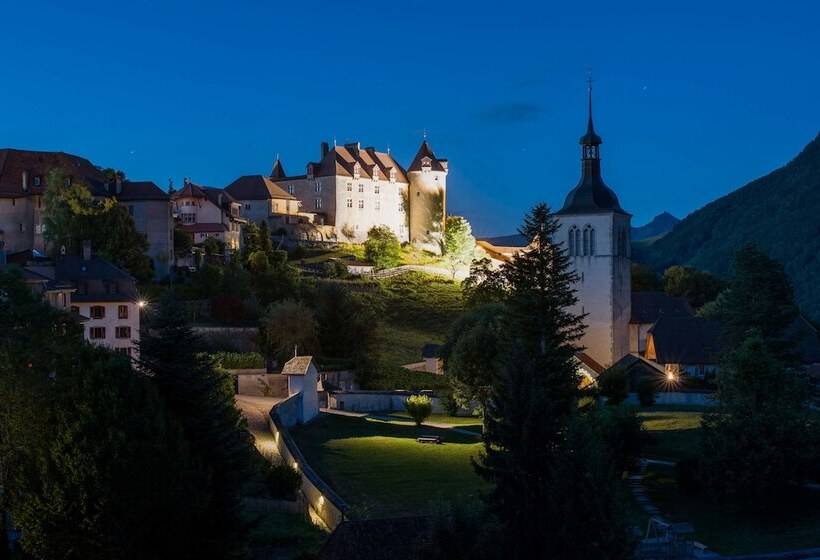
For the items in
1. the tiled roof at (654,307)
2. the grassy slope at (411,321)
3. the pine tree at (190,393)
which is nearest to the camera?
the pine tree at (190,393)

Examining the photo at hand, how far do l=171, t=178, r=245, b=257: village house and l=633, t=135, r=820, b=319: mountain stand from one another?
226ft

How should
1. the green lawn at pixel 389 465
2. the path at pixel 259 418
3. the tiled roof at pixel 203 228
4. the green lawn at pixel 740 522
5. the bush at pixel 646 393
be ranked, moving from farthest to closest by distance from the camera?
1. the tiled roof at pixel 203 228
2. the bush at pixel 646 393
3. the path at pixel 259 418
4. the green lawn at pixel 389 465
5. the green lawn at pixel 740 522

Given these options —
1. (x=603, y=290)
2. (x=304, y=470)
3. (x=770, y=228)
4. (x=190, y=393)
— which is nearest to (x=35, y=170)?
(x=603, y=290)

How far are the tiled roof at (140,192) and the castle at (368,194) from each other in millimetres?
31921

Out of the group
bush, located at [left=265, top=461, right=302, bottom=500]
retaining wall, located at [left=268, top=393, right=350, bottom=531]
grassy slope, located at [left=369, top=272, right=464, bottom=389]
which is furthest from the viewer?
grassy slope, located at [left=369, top=272, right=464, bottom=389]

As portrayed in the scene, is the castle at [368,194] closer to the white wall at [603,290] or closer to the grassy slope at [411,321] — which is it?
the grassy slope at [411,321]

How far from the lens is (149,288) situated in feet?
229

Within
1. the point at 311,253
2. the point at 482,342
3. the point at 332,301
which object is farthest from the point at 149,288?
the point at 311,253

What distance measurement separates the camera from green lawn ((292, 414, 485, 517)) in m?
32.5

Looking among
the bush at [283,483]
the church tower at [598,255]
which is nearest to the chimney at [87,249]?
the church tower at [598,255]

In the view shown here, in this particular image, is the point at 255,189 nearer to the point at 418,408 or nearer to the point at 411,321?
the point at 411,321

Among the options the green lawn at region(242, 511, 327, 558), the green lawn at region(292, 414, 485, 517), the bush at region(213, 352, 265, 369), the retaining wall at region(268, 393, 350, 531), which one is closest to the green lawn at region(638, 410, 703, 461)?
the green lawn at region(292, 414, 485, 517)

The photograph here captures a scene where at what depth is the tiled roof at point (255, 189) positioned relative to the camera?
10688cm

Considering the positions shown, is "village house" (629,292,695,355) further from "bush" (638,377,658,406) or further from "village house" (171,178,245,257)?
"village house" (171,178,245,257)
